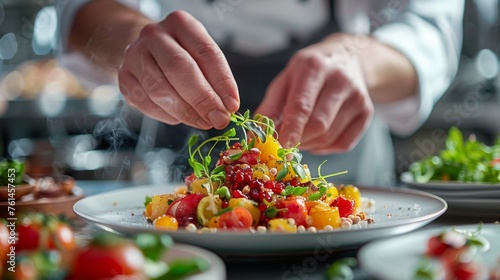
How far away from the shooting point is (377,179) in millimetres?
2174

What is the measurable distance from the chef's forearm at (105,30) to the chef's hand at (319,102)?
321 mm

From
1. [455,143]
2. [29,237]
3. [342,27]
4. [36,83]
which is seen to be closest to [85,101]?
[36,83]

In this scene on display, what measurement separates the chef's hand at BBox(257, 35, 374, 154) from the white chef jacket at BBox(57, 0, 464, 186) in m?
0.43

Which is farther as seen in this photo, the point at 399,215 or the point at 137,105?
the point at 137,105

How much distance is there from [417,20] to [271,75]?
1.55 feet

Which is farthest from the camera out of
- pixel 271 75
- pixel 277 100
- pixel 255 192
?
pixel 271 75

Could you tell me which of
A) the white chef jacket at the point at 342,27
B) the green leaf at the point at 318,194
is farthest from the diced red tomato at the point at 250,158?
the white chef jacket at the point at 342,27

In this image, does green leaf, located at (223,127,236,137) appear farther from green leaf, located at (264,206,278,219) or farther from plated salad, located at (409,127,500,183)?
plated salad, located at (409,127,500,183)

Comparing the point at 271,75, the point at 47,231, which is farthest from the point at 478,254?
the point at 271,75

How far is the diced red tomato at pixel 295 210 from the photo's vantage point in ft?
2.66

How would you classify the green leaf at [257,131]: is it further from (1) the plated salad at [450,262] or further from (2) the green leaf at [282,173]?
(1) the plated salad at [450,262]

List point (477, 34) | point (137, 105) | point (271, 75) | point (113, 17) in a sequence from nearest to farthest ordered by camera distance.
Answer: point (137, 105) < point (113, 17) < point (271, 75) < point (477, 34)

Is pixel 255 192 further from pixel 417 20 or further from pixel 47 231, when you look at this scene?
pixel 417 20

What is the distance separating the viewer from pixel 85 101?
356cm
